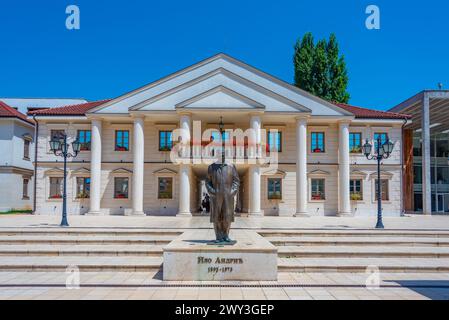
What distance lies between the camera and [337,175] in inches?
1120

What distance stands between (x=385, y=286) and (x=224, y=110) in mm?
17633

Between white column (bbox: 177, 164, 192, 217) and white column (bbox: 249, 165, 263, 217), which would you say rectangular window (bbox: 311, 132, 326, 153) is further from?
white column (bbox: 177, 164, 192, 217)

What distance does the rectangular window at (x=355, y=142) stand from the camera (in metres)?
29.1

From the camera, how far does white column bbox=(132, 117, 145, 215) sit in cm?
2605

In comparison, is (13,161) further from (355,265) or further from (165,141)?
(355,265)

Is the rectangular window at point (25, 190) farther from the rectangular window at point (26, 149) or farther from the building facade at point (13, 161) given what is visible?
the rectangular window at point (26, 149)

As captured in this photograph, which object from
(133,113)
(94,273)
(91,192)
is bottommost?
(94,273)

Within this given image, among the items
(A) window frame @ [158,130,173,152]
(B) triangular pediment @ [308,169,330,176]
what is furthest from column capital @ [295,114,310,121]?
(A) window frame @ [158,130,173,152]

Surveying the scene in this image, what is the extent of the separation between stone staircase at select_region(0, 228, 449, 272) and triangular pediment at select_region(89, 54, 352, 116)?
12669 millimetres

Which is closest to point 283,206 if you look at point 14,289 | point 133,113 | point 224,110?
point 224,110

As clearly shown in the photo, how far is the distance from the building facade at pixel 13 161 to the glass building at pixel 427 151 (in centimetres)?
3408

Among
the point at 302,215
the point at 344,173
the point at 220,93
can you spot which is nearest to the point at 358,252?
the point at 302,215

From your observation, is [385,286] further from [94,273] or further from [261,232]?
[94,273]

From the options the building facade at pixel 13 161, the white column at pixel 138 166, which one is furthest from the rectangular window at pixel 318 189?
the building facade at pixel 13 161
